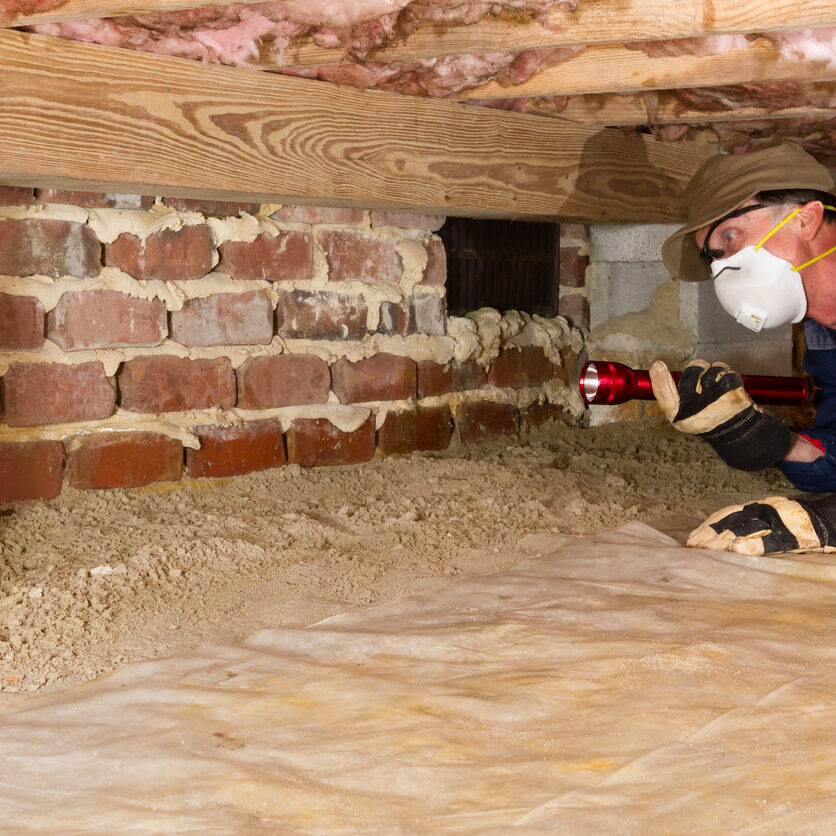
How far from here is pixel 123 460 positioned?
76.4 inches

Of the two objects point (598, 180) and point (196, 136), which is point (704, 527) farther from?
point (196, 136)

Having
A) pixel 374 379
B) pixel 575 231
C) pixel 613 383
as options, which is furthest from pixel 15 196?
pixel 575 231

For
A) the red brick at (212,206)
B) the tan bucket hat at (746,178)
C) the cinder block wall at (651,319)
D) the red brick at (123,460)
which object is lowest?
the red brick at (123,460)

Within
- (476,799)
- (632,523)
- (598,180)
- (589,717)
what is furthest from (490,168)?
(476,799)

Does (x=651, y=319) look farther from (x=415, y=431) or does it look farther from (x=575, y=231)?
(x=415, y=431)

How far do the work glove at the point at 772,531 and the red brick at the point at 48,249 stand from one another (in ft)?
4.28

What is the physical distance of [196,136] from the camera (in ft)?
5.49

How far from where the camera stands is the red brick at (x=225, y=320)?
6.59ft

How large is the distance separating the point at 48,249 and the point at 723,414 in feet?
4.52

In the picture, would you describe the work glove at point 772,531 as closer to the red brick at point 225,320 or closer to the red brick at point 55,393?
the red brick at point 225,320

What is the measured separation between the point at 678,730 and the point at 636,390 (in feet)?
3.83

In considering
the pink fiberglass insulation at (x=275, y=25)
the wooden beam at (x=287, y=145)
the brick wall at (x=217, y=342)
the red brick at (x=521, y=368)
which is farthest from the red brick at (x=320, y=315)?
the pink fiberglass insulation at (x=275, y=25)

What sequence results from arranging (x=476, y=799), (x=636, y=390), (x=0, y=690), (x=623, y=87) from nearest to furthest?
(x=476, y=799) < (x=0, y=690) < (x=623, y=87) < (x=636, y=390)

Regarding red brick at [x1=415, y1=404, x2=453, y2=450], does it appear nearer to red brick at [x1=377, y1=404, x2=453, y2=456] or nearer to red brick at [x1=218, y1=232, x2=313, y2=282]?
red brick at [x1=377, y1=404, x2=453, y2=456]
